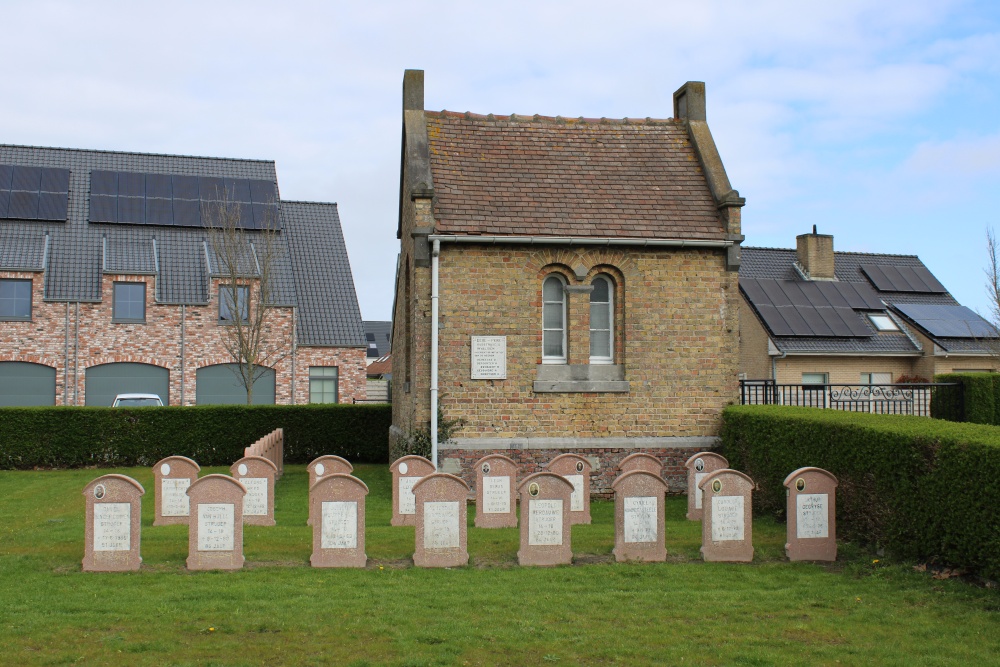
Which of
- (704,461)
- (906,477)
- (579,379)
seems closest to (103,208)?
(579,379)

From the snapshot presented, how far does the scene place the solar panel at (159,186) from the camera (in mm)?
38066

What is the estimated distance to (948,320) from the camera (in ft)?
112

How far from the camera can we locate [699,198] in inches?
690

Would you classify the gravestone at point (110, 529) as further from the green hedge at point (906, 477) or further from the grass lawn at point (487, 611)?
the green hedge at point (906, 477)

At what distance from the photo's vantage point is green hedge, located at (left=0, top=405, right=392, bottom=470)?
22.8 metres

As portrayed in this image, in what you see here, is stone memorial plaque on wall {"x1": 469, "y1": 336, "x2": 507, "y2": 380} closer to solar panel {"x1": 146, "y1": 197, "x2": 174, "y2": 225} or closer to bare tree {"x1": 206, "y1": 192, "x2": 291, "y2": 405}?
bare tree {"x1": 206, "y1": 192, "x2": 291, "y2": 405}

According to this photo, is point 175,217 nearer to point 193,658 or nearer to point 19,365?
point 19,365

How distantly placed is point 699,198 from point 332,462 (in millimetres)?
8691

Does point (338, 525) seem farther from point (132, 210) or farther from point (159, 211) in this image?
point (132, 210)

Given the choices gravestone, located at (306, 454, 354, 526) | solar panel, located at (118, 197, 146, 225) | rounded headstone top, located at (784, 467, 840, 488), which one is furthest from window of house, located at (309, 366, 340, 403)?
rounded headstone top, located at (784, 467, 840, 488)

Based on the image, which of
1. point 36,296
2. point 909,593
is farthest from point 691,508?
point 36,296

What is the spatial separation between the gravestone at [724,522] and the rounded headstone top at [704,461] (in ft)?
10.7

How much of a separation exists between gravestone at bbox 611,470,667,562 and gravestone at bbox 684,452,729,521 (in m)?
3.26

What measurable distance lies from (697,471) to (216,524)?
755 cm
